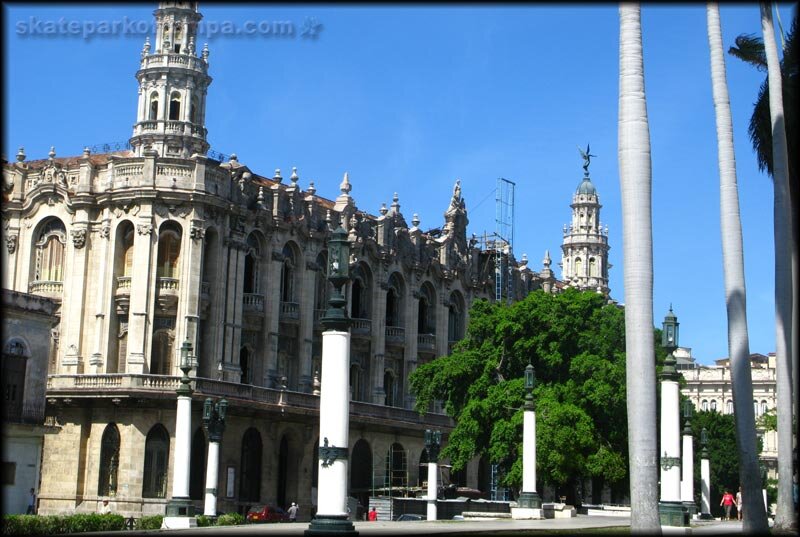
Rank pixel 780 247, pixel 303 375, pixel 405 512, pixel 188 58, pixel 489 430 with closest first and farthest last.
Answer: pixel 780 247, pixel 405 512, pixel 489 430, pixel 303 375, pixel 188 58

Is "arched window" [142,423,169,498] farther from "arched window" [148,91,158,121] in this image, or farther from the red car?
"arched window" [148,91,158,121]

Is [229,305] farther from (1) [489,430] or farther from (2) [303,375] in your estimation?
(1) [489,430]

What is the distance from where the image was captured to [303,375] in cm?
6944

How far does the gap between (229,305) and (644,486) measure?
43934mm

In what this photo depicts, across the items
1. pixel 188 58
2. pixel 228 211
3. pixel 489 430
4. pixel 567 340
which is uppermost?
Result: pixel 188 58

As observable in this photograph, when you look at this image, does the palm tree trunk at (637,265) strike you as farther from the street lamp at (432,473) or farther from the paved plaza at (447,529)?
the street lamp at (432,473)

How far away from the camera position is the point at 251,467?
64.4 meters

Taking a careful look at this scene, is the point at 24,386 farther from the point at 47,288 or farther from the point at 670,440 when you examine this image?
the point at 670,440

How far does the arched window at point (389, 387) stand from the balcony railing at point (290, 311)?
11.1 meters

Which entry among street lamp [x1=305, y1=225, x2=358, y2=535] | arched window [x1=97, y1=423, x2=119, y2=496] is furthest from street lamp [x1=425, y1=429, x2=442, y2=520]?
street lamp [x1=305, y1=225, x2=358, y2=535]

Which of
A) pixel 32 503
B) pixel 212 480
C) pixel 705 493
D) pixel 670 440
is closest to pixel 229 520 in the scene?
pixel 212 480

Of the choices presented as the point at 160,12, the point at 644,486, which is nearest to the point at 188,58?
the point at 160,12

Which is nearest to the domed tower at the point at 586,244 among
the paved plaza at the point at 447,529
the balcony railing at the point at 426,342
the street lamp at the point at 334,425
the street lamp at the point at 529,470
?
the balcony railing at the point at 426,342

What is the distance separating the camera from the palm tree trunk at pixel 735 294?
2958cm
